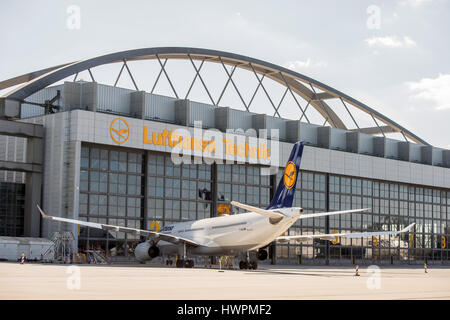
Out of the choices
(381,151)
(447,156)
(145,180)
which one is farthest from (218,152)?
(447,156)

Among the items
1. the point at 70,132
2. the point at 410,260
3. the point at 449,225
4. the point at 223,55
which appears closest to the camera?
the point at 70,132

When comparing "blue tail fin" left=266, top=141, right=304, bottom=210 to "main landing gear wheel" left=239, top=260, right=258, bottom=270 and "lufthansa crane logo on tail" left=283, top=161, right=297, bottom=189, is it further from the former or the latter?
"main landing gear wheel" left=239, top=260, right=258, bottom=270

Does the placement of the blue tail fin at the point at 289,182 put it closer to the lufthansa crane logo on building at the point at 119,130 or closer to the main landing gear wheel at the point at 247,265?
the main landing gear wheel at the point at 247,265

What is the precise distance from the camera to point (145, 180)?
250 feet

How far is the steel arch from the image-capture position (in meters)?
74.1

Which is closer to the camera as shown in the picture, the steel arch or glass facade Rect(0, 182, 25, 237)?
glass facade Rect(0, 182, 25, 237)

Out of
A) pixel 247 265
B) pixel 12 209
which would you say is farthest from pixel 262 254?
pixel 12 209

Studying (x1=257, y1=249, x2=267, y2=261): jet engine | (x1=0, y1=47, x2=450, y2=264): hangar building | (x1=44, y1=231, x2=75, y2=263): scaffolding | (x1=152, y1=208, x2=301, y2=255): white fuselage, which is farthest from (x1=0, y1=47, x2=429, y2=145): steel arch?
(x1=257, y1=249, x2=267, y2=261): jet engine

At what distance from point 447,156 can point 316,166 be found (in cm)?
3628

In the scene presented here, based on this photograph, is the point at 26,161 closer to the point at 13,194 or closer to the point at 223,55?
the point at 13,194

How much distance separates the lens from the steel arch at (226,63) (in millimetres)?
74125

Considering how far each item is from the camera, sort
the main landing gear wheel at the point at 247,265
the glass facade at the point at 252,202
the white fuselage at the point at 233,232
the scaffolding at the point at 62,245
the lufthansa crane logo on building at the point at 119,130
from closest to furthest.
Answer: the white fuselage at the point at 233,232 < the main landing gear wheel at the point at 247,265 < the scaffolding at the point at 62,245 < the lufthansa crane logo on building at the point at 119,130 < the glass facade at the point at 252,202

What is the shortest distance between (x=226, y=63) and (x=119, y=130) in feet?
84.0

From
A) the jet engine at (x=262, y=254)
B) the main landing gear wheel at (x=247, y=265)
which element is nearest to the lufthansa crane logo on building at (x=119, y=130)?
the jet engine at (x=262, y=254)
